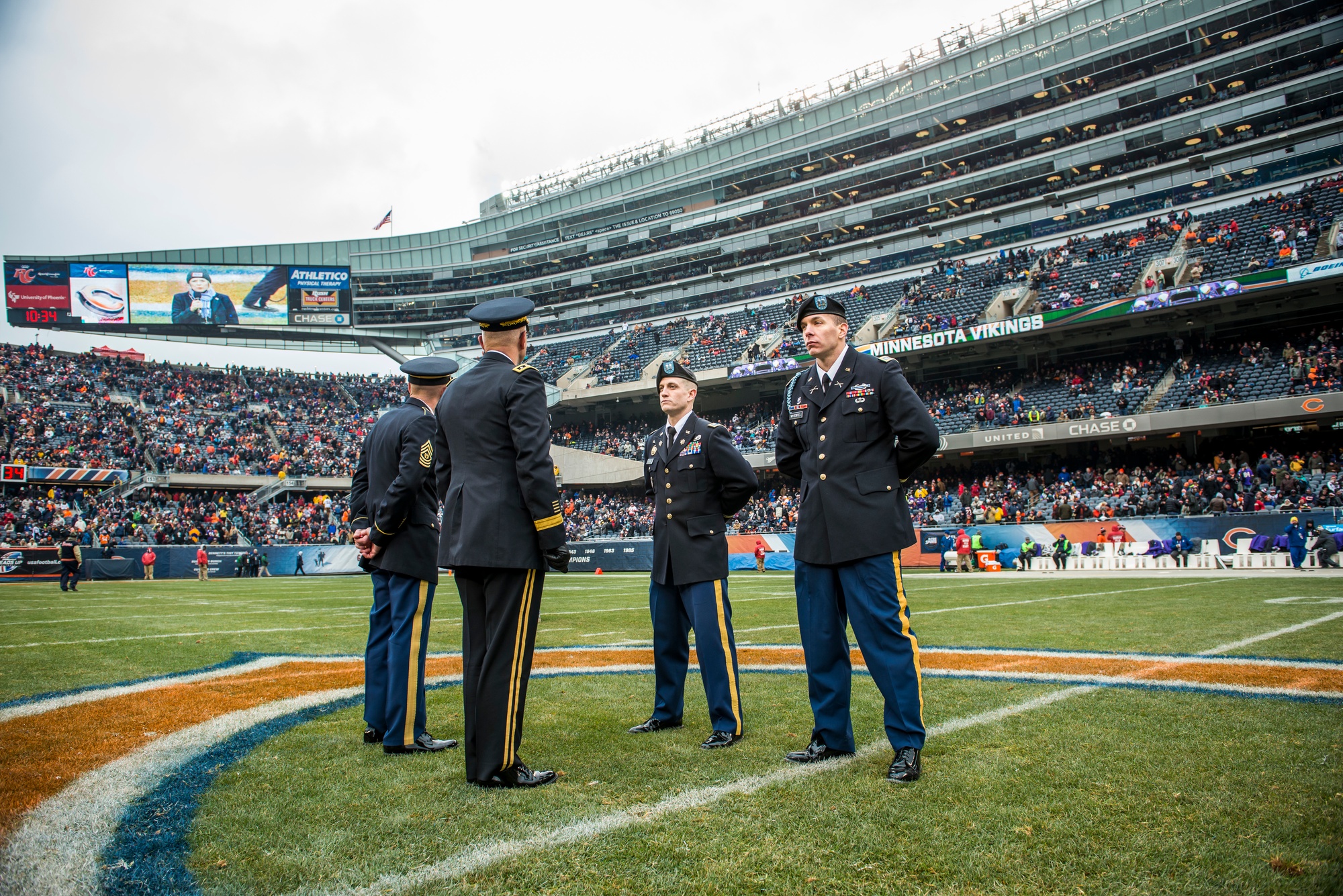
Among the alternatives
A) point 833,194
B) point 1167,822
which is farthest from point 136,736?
point 833,194

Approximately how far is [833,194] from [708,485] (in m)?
50.2

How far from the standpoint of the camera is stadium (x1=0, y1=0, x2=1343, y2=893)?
260 cm

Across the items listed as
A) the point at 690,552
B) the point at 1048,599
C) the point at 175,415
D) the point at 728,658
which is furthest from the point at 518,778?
the point at 175,415

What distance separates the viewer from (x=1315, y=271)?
26.3 meters

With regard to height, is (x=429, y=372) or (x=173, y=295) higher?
(x=173, y=295)

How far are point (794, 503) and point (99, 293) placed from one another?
42.0 meters

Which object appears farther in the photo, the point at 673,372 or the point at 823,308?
the point at 673,372

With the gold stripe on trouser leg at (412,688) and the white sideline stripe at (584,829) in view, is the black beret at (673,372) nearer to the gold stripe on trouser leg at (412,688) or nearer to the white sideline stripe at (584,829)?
the gold stripe on trouser leg at (412,688)

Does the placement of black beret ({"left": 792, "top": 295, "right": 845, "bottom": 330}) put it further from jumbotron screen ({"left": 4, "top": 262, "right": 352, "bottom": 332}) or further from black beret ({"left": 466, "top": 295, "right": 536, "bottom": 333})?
jumbotron screen ({"left": 4, "top": 262, "right": 352, "bottom": 332})

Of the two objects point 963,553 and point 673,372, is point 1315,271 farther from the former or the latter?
point 673,372

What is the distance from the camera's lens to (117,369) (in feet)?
158

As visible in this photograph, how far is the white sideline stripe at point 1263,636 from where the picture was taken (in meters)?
6.19

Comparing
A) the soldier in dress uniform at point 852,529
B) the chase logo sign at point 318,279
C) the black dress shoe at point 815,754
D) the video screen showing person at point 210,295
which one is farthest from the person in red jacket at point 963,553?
the video screen showing person at point 210,295

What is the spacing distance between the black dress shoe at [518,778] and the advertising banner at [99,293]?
174 feet
